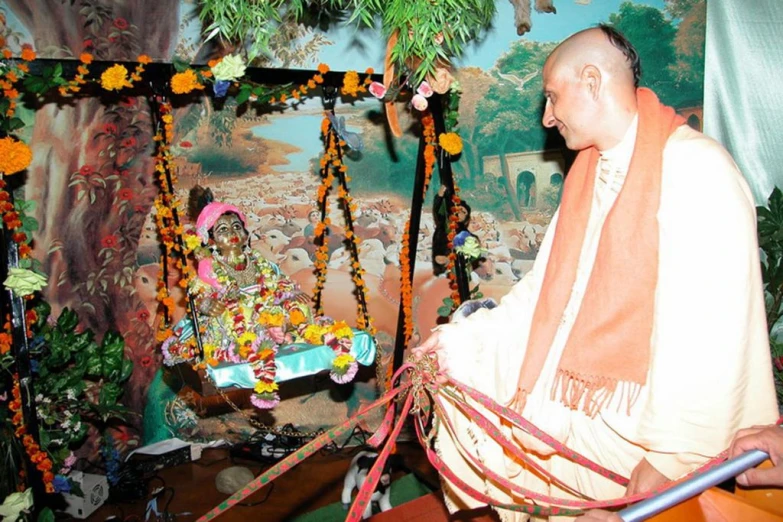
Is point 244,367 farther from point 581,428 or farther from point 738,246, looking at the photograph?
point 738,246

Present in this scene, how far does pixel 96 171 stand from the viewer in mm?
5711

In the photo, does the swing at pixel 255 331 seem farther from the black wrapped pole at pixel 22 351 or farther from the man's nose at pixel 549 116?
the man's nose at pixel 549 116

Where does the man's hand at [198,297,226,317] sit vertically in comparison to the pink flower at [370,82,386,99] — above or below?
below

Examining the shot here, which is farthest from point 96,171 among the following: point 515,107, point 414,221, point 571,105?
point 571,105

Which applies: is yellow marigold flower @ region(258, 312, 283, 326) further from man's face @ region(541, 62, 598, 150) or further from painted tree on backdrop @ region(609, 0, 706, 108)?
painted tree on backdrop @ region(609, 0, 706, 108)

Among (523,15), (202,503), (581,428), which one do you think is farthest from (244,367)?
(523,15)

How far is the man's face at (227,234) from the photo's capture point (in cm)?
484

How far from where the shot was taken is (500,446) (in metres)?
3.00

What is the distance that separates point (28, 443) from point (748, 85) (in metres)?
6.35

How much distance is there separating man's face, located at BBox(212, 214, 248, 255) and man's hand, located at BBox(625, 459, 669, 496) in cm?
334

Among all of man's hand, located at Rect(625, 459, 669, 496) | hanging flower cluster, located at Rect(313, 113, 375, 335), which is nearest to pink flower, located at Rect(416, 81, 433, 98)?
hanging flower cluster, located at Rect(313, 113, 375, 335)

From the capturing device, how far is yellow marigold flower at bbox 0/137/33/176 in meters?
3.83

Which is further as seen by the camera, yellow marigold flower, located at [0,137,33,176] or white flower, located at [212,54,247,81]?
white flower, located at [212,54,247,81]

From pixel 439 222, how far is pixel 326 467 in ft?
7.98
